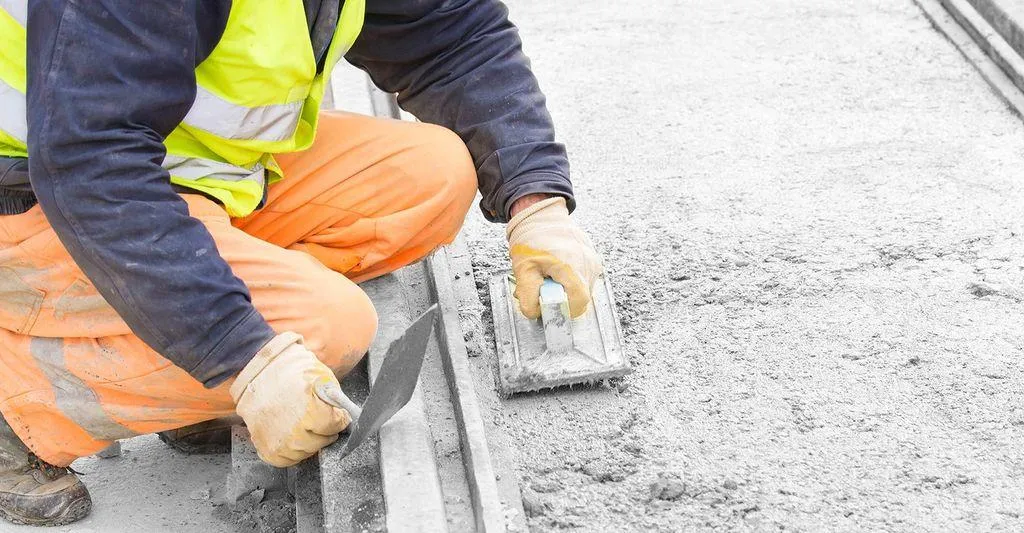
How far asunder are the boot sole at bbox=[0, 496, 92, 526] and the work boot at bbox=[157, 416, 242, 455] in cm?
26

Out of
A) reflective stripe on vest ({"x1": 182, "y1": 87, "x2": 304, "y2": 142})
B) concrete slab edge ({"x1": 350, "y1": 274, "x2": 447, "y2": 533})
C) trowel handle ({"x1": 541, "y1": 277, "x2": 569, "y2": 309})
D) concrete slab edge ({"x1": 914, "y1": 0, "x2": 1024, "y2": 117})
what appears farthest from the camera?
concrete slab edge ({"x1": 914, "y1": 0, "x2": 1024, "y2": 117})

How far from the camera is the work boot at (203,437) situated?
2.69 m

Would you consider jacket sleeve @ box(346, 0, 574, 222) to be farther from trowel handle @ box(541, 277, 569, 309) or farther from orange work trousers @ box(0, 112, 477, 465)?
orange work trousers @ box(0, 112, 477, 465)

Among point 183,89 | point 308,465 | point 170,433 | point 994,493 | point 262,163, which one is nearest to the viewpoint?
point 183,89

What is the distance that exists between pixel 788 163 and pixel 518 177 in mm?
1175

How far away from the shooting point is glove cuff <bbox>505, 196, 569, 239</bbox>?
270 centimetres

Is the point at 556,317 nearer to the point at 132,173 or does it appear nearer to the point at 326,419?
the point at 326,419

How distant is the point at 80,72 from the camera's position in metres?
1.88

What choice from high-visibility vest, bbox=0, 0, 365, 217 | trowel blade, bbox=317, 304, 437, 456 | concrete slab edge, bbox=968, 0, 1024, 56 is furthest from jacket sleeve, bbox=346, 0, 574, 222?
concrete slab edge, bbox=968, 0, 1024, 56

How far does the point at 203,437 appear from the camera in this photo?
8.87 ft

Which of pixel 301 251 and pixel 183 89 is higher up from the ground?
pixel 183 89

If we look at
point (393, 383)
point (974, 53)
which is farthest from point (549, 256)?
point (974, 53)

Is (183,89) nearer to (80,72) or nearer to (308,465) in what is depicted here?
(80,72)

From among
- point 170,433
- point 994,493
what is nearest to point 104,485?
point 170,433
